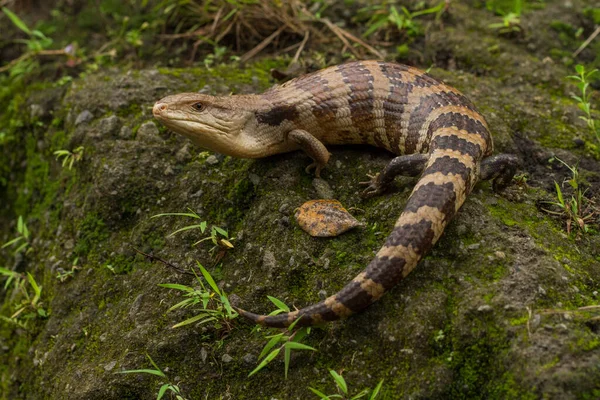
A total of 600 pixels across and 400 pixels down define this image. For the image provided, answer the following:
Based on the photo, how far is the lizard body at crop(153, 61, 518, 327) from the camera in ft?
12.5

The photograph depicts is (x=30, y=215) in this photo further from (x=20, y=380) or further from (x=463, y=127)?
(x=463, y=127)

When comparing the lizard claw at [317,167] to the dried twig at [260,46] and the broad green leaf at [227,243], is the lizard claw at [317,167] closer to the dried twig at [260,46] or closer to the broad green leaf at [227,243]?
the broad green leaf at [227,243]

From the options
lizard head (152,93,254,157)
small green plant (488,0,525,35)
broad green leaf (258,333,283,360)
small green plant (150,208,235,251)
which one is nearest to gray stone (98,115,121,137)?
lizard head (152,93,254,157)

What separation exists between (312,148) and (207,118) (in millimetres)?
836

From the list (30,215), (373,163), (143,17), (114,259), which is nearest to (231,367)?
(114,259)

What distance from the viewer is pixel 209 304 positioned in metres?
4.21

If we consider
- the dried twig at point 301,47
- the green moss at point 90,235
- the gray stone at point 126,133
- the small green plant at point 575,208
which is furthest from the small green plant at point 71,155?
the small green plant at point 575,208

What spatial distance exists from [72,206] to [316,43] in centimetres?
303

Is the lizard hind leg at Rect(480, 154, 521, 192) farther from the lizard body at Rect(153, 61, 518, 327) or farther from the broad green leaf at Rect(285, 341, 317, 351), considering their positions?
the broad green leaf at Rect(285, 341, 317, 351)

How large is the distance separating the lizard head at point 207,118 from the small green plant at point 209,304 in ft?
3.78

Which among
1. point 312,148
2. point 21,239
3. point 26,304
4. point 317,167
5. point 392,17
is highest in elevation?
point 392,17

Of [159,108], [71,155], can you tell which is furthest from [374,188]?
[71,155]

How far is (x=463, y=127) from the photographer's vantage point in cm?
460

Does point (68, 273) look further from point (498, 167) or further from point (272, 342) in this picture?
point (498, 167)
